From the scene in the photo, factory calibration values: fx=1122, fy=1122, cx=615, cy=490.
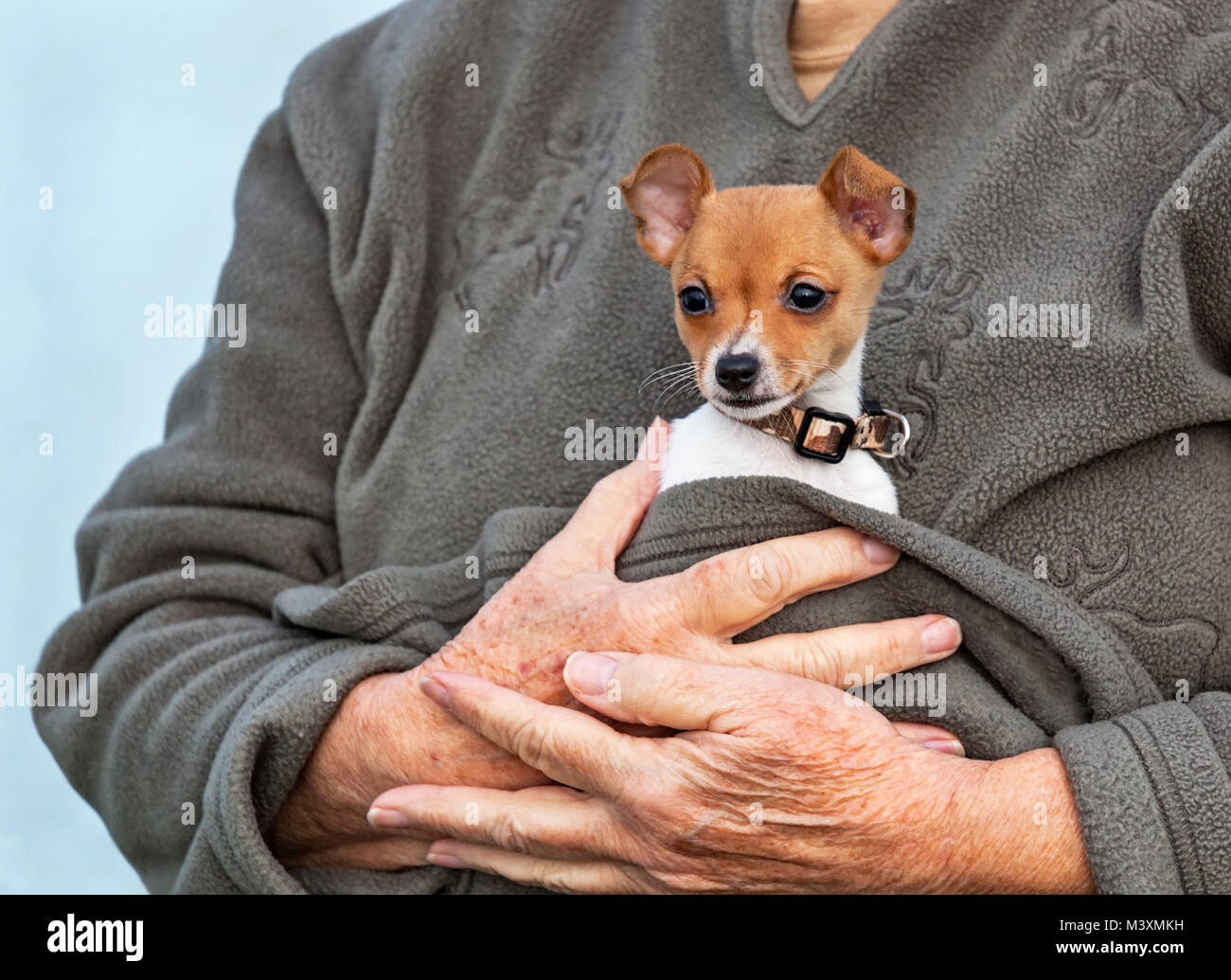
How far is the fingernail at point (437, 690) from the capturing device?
1.26m

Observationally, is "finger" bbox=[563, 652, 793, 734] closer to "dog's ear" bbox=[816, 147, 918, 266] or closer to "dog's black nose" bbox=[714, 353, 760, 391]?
"dog's black nose" bbox=[714, 353, 760, 391]

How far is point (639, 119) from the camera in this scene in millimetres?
1602

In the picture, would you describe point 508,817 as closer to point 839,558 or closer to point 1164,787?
point 839,558

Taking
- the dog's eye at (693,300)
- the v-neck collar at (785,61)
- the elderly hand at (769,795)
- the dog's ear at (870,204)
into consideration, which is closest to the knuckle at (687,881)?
the elderly hand at (769,795)

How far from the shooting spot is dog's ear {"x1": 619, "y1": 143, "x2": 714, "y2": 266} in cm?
133

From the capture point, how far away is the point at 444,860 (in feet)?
4.29

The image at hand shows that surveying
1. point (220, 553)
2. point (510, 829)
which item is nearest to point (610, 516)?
point (510, 829)

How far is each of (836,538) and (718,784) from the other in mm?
301

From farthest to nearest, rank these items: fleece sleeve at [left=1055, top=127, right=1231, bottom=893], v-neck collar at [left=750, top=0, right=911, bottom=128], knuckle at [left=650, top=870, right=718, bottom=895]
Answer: v-neck collar at [left=750, top=0, right=911, bottom=128] → knuckle at [left=650, top=870, right=718, bottom=895] → fleece sleeve at [left=1055, top=127, right=1231, bottom=893]

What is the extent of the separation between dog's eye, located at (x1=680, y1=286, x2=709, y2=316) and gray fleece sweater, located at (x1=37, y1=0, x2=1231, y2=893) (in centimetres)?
15

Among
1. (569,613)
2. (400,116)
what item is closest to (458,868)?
(569,613)

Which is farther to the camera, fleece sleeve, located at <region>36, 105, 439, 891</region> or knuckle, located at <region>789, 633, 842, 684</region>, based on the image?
fleece sleeve, located at <region>36, 105, 439, 891</region>

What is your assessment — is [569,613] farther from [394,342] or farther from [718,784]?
[394,342]

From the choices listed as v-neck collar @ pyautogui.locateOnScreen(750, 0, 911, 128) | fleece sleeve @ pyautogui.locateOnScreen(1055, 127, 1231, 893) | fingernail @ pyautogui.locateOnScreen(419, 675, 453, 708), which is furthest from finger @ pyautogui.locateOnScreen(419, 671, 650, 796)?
v-neck collar @ pyautogui.locateOnScreen(750, 0, 911, 128)
